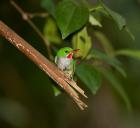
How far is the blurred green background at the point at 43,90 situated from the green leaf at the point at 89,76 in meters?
0.56

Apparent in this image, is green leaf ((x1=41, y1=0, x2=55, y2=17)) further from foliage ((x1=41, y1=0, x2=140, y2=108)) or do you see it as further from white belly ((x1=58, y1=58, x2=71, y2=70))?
white belly ((x1=58, y1=58, x2=71, y2=70))

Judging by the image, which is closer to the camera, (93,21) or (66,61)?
(66,61)

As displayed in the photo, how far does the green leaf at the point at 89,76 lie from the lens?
128cm

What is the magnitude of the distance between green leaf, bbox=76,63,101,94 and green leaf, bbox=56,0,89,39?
171 millimetres

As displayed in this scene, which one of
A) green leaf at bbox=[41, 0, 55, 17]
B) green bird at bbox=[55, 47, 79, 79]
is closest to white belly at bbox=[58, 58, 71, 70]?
green bird at bbox=[55, 47, 79, 79]

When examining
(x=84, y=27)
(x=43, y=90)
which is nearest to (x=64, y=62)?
(x=84, y=27)

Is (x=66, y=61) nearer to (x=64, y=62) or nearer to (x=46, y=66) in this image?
(x=64, y=62)

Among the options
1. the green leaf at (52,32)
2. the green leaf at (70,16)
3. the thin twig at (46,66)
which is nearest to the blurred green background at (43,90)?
the green leaf at (52,32)

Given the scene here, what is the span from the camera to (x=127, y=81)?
2.38m

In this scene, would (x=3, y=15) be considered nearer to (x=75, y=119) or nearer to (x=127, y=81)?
(x=127, y=81)

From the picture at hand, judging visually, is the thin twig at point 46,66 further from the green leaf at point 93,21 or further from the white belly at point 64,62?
the green leaf at point 93,21

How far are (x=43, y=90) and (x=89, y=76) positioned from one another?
887 mm

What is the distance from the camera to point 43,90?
217 centimetres

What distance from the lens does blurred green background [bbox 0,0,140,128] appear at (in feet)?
6.64
